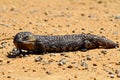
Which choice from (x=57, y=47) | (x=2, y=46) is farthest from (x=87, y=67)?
(x=2, y=46)

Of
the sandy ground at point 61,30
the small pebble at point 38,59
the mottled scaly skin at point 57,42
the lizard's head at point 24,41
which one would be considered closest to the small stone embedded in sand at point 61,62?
the sandy ground at point 61,30

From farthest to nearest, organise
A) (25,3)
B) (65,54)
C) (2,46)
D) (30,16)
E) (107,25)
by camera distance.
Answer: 1. (25,3)
2. (30,16)
3. (107,25)
4. (2,46)
5. (65,54)

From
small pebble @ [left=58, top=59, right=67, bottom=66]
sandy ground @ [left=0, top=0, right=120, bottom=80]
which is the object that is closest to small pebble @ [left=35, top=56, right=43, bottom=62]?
sandy ground @ [left=0, top=0, right=120, bottom=80]

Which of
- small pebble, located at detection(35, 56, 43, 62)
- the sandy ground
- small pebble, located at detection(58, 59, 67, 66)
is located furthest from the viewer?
small pebble, located at detection(35, 56, 43, 62)

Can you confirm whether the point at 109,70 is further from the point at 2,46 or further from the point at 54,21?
the point at 54,21

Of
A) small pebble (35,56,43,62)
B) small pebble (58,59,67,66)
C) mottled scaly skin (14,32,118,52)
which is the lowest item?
small pebble (58,59,67,66)

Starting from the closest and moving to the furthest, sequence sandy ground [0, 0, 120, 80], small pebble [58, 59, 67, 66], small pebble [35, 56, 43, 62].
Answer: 1. sandy ground [0, 0, 120, 80]
2. small pebble [58, 59, 67, 66]
3. small pebble [35, 56, 43, 62]

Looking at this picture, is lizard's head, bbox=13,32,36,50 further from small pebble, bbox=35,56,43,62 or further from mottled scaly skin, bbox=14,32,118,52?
small pebble, bbox=35,56,43,62

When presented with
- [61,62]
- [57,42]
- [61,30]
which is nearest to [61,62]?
[61,62]
